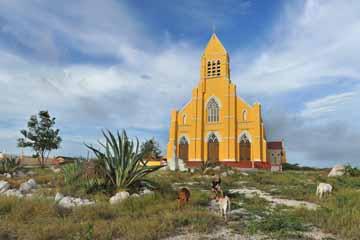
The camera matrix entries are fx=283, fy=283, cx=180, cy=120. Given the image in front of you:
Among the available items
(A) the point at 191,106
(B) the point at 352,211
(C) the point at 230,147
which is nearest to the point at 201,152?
(C) the point at 230,147

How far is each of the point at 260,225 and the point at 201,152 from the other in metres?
28.5

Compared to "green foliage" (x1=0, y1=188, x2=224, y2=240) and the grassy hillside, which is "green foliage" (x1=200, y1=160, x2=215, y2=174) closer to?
the grassy hillside

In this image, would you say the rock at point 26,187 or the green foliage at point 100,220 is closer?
the green foliage at point 100,220

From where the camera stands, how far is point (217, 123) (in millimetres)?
33812

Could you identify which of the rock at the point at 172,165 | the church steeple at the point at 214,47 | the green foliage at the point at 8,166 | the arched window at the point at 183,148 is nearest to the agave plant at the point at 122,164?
the green foliage at the point at 8,166

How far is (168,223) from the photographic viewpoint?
15.3 feet

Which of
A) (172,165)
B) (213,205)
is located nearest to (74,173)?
(213,205)

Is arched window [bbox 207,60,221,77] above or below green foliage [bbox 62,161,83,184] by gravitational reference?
above

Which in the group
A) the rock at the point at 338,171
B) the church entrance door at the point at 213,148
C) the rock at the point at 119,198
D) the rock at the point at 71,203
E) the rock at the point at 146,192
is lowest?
the rock at the point at 71,203

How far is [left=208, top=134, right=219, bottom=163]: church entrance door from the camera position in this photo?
3290cm

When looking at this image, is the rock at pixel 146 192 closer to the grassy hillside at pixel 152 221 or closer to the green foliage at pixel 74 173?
the grassy hillside at pixel 152 221

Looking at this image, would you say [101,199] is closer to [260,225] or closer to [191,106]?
[260,225]

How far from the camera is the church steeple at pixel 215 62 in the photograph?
116 ft

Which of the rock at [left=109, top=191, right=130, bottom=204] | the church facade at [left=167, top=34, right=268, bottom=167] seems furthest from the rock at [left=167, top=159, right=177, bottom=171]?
the rock at [left=109, top=191, right=130, bottom=204]
